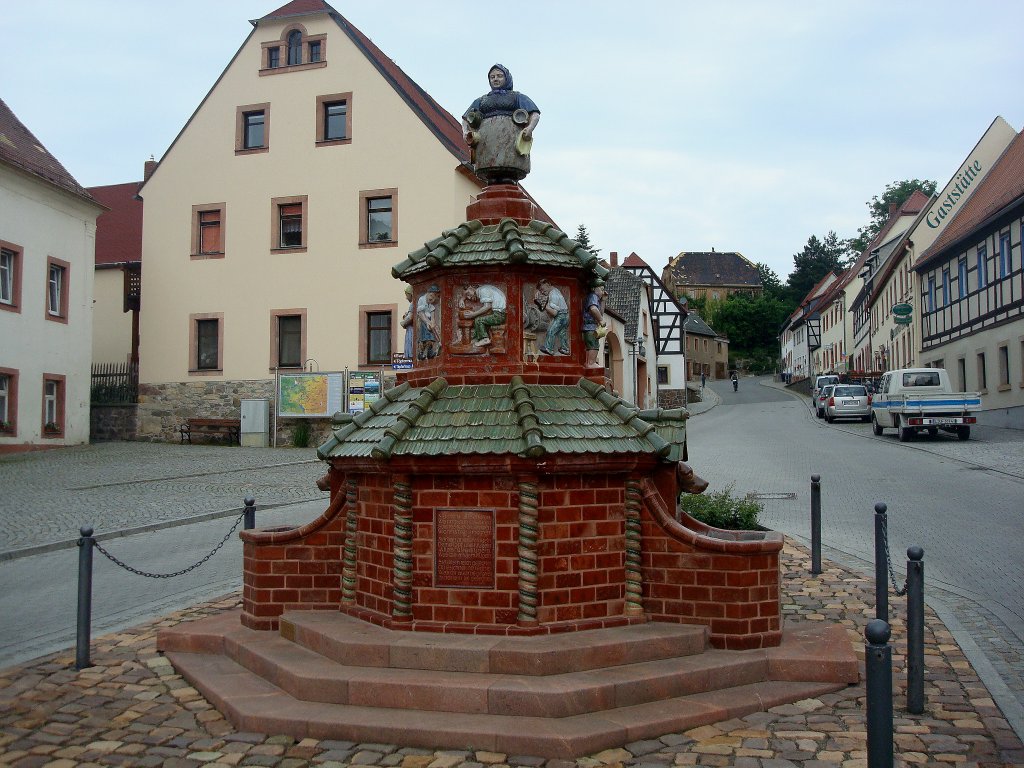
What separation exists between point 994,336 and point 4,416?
2868 cm

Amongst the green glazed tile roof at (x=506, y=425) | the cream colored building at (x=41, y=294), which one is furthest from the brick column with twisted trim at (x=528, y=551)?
the cream colored building at (x=41, y=294)

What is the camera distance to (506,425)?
20.1 feet

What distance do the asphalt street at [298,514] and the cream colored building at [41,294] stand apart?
4.36 feet

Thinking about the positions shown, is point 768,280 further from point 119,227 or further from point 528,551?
point 528,551

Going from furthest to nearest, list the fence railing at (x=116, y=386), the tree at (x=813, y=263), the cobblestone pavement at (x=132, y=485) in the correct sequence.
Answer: the tree at (x=813, y=263), the fence railing at (x=116, y=386), the cobblestone pavement at (x=132, y=485)

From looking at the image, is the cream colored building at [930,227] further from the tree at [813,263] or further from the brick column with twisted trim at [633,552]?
the tree at [813,263]

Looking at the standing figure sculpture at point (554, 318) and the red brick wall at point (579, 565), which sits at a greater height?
the standing figure sculpture at point (554, 318)

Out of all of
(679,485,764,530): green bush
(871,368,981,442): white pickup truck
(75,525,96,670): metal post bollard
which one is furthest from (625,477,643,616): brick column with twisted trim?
(871,368,981,442): white pickup truck

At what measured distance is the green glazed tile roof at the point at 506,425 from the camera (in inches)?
235

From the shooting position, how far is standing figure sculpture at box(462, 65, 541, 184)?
7.23 meters

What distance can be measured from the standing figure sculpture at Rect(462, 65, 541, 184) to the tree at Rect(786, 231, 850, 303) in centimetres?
9319

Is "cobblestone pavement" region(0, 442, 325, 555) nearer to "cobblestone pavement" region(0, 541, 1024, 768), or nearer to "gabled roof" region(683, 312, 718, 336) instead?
"cobblestone pavement" region(0, 541, 1024, 768)

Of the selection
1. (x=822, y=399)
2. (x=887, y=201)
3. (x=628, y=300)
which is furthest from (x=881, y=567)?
(x=887, y=201)

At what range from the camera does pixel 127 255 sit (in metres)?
33.9
